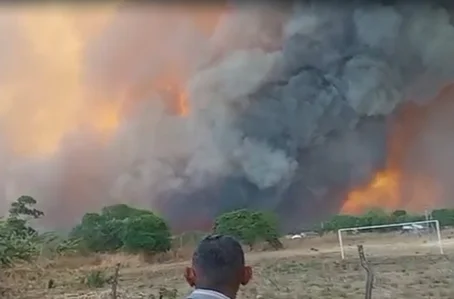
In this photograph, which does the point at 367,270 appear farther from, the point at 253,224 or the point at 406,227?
the point at 253,224

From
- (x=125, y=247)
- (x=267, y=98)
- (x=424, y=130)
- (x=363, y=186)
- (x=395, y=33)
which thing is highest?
(x=395, y=33)

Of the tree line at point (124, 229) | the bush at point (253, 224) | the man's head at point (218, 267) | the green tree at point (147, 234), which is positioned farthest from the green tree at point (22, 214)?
the man's head at point (218, 267)

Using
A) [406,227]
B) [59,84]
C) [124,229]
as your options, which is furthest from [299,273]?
[59,84]

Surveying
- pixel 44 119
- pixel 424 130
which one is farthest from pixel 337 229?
pixel 44 119

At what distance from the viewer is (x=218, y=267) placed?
1.01 meters

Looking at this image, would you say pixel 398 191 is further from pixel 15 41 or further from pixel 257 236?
pixel 15 41

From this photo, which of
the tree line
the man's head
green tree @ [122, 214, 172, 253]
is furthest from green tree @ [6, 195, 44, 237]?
the man's head

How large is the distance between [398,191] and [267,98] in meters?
0.79

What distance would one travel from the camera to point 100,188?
322 centimetres

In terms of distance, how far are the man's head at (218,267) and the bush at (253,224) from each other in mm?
2141

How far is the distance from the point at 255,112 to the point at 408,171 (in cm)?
81

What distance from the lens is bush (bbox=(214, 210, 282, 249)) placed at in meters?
3.19

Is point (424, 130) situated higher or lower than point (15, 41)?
lower

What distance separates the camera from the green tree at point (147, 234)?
3.21m
